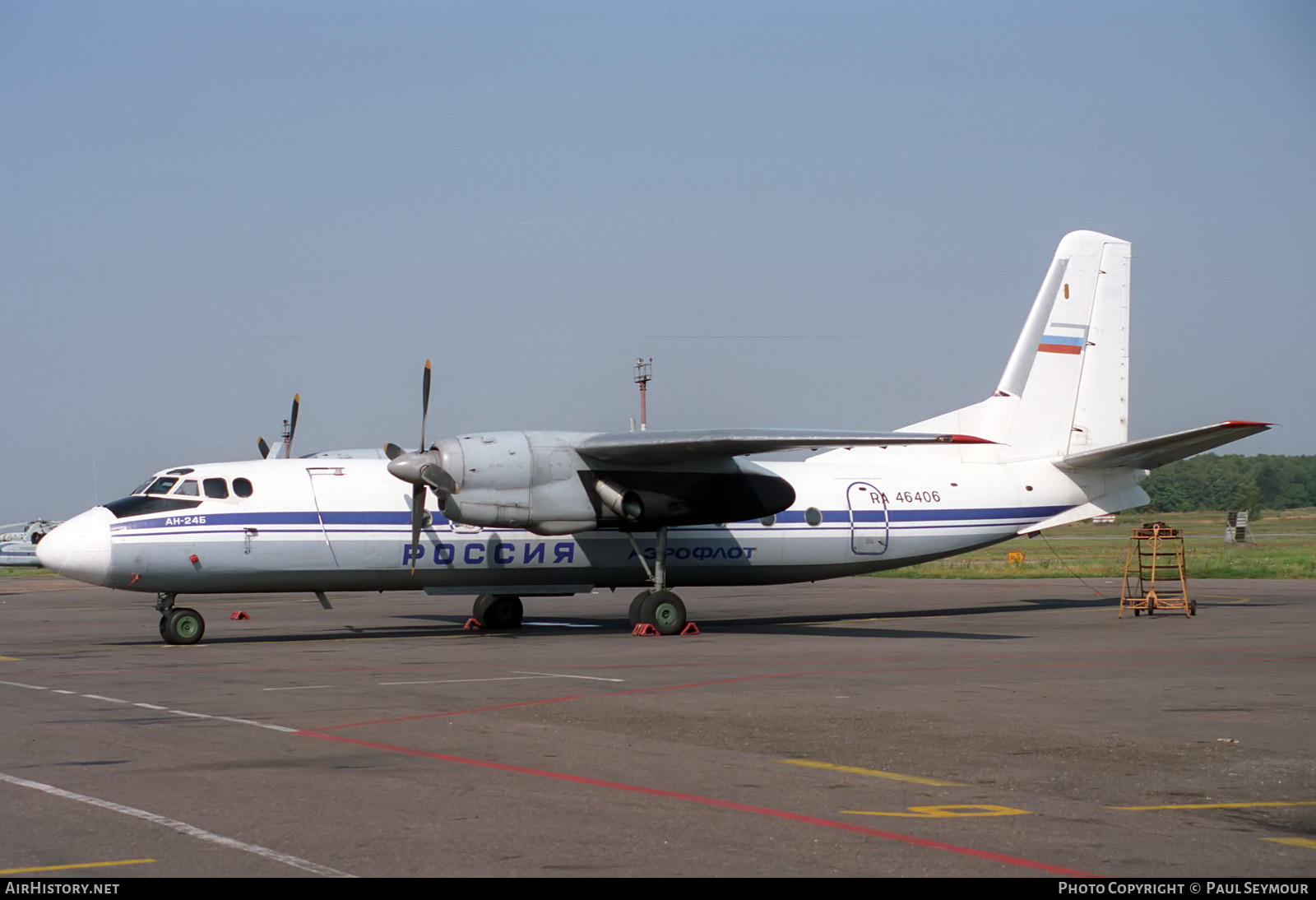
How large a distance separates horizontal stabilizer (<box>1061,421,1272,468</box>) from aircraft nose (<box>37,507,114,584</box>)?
1940cm

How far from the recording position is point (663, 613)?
23047 millimetres

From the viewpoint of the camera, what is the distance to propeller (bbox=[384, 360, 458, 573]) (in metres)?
21.4

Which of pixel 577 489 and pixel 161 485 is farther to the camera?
pixel 577 489

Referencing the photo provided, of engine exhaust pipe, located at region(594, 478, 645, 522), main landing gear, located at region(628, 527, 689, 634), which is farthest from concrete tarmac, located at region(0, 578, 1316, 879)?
engine exhaust pipe, located at region(594, 478, 645, 522)

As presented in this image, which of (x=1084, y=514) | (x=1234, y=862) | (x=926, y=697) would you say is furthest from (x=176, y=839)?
(x=1084, y=514)

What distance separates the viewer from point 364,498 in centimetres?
2275

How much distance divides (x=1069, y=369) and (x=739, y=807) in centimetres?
2247

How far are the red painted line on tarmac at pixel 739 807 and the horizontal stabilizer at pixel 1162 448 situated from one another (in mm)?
16779

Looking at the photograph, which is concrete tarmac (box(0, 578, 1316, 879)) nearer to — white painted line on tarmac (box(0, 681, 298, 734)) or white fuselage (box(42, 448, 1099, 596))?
white painted line on tarmac (box(0, 681, 298, 734))

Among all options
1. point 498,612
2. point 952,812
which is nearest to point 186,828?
point 952,812

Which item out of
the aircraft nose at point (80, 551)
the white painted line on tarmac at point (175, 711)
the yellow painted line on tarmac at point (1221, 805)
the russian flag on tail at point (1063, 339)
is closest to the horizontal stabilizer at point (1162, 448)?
the russian flag on tail at point (1063, 339)

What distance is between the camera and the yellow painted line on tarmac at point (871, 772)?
8.87 meters

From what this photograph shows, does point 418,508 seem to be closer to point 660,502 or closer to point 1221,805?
point 660,502
